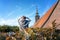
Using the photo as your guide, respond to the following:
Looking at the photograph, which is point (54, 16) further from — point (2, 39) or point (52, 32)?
A: point (2, 39)

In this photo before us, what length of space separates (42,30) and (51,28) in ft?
3.31

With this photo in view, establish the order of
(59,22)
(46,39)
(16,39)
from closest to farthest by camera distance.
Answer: (16,39) → (46,39) → (59,22)

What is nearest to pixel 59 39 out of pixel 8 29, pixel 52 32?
pixel 52 32

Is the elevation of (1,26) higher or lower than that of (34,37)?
higher

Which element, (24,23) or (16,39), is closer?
(24,23)

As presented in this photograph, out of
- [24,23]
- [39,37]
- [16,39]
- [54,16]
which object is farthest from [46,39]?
[24,23]

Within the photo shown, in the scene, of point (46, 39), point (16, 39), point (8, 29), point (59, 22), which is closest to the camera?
point (16, 39)

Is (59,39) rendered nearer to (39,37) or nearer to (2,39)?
(39,37)

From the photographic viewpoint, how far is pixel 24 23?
13.0 metres

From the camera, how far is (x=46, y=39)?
22.5m

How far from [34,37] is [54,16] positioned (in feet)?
22.4

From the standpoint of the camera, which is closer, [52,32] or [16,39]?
[16,39]

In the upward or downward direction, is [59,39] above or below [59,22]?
below

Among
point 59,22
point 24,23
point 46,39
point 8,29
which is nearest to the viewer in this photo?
point 24,23
